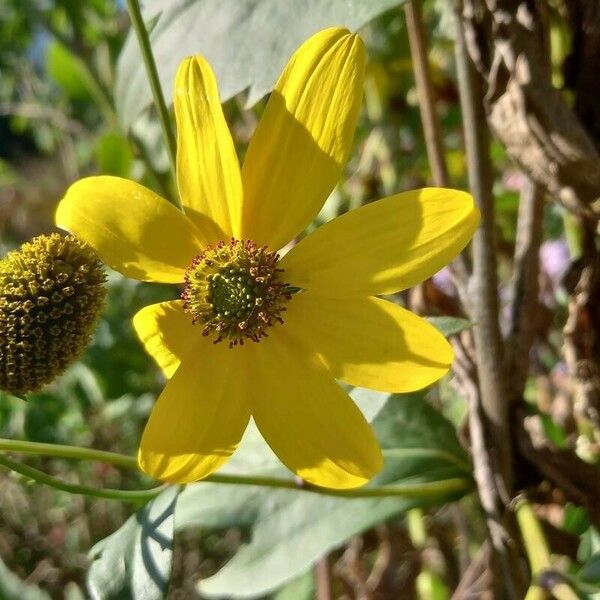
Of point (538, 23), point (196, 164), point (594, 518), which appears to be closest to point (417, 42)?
point (538, 23)

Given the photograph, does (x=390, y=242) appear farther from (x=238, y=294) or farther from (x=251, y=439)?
(x=251, y=439)

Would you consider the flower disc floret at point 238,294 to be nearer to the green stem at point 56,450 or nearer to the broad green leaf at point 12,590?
the green stem at point 56,450

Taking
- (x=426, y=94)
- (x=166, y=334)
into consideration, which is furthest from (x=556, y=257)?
(x=166, y=334)

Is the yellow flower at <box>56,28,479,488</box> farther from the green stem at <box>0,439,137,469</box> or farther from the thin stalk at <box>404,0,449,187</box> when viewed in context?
the thin stalk at <box>404,0,449,187</box>

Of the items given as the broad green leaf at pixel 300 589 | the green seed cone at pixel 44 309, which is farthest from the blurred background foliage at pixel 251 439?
the green seed cone at pixel 44 309

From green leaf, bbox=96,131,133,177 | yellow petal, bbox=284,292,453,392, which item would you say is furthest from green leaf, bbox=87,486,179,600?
green leaf, bbox=96,131,133,177

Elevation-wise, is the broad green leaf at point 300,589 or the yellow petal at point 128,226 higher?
the yellow petal at point 128,226
